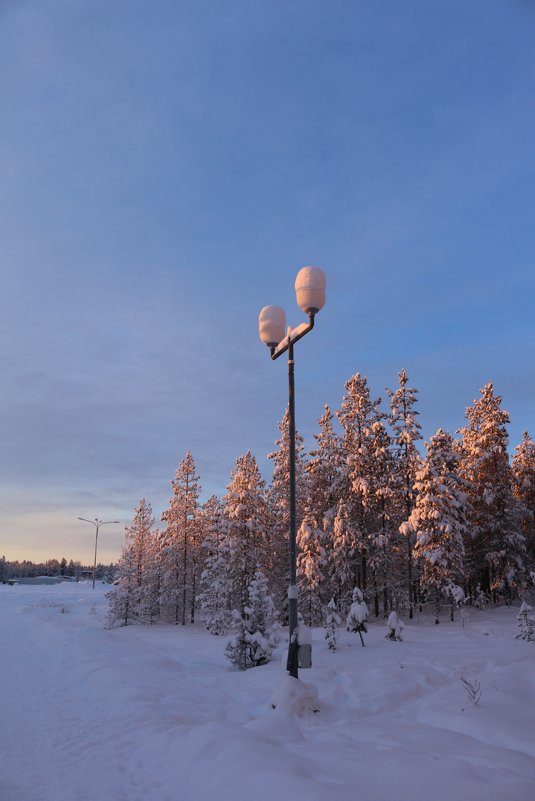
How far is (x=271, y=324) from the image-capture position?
9906 millimetres

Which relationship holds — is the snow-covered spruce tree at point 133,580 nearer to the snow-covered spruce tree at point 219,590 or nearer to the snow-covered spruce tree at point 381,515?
the snow-covered spruce tree at point 219,590

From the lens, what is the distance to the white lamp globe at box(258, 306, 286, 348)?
32.5ft

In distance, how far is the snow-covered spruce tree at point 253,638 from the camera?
1484cm

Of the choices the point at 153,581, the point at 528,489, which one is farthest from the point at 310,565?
the point at 528,489

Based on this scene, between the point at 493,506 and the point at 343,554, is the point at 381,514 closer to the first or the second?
the point at 343,554

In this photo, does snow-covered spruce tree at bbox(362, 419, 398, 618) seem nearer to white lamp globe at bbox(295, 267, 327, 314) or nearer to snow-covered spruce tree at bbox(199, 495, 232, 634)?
snow-covered spruce tree at bbox(199, 495, 232, 634)

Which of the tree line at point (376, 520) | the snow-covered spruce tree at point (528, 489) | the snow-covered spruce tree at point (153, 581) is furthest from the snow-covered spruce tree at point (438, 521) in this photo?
the snow-covered spruce tree at point (153, 581)

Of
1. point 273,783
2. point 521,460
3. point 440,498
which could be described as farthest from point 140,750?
point 521,460

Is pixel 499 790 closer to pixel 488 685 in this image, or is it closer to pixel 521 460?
pixel 488 685

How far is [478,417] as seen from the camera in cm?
3606

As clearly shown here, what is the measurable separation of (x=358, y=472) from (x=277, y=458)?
5.71 meters

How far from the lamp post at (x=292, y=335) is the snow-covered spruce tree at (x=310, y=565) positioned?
2061 centimetres

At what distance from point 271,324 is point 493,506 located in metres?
28.6

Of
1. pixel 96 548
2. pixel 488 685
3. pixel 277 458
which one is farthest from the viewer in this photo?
pixel 96 548
